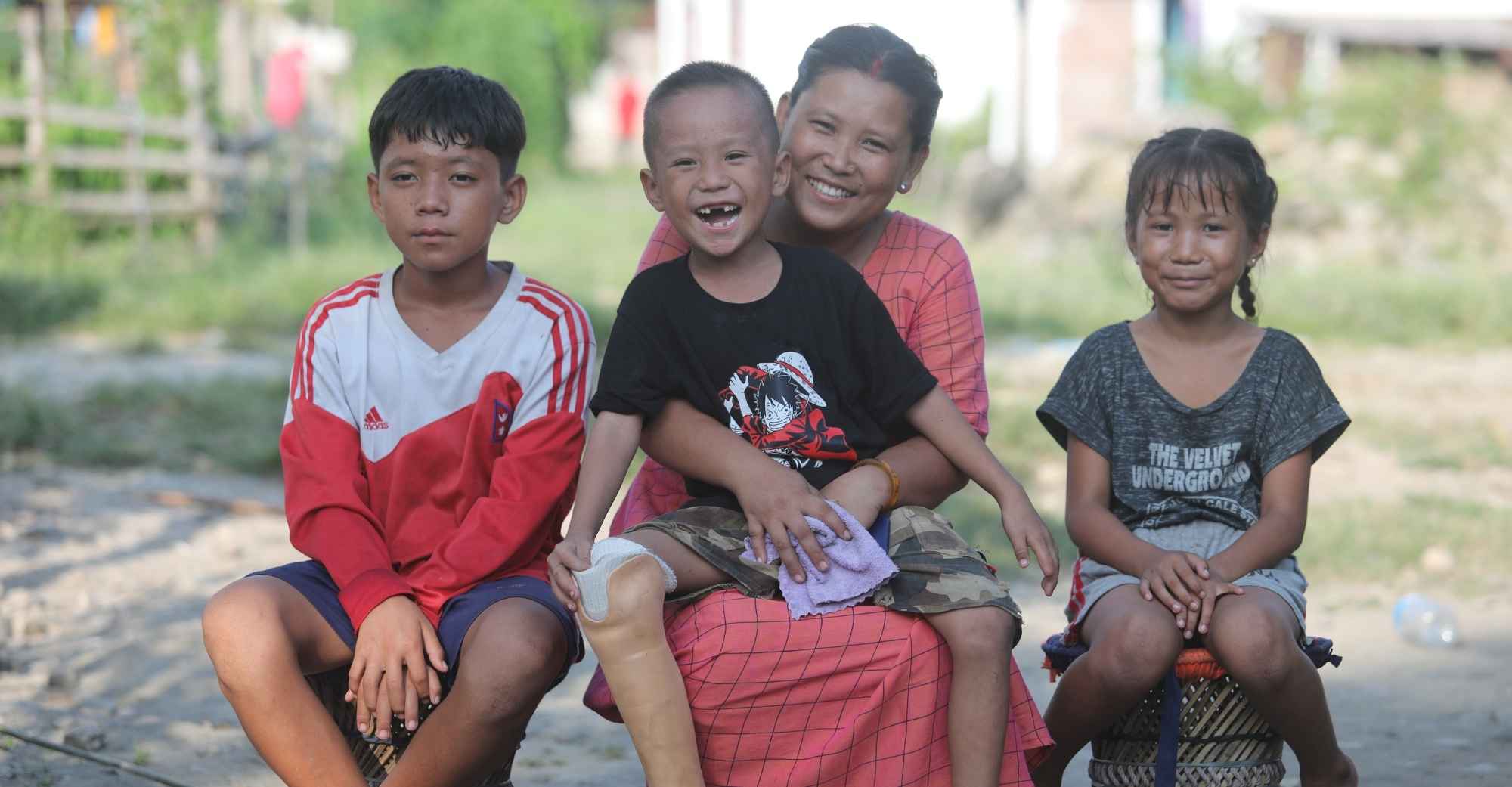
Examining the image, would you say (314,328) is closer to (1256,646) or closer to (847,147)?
(847,147)

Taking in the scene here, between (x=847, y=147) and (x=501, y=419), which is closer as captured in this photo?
(x=501, y=419)

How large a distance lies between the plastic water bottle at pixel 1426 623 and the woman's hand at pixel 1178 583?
209 cm

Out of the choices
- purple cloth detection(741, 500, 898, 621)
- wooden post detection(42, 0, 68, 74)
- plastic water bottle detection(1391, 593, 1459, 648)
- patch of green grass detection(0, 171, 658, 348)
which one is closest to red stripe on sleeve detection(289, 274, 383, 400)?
purple cloth detection(741, 500, 898, 621)

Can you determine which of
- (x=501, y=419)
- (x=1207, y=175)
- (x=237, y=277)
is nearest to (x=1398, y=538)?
(x=1207, y=175)

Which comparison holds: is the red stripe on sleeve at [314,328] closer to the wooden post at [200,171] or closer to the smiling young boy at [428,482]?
the smiling young boy at [428,482]

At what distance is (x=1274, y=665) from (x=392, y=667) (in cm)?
142

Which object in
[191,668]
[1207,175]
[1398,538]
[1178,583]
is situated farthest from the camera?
[1398,538]

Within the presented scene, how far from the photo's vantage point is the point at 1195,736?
103 inches

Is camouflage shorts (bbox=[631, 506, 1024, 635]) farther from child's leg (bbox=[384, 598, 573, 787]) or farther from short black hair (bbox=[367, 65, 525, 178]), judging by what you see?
short black hair (bbox=[367, 65, 525, 178])

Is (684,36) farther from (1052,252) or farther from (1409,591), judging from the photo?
(1409,591)

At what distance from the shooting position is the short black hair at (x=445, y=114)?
2.74 meters

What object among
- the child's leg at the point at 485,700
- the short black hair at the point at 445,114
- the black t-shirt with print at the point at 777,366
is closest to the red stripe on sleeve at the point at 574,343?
the black t-shirt with print at the point at 777,366

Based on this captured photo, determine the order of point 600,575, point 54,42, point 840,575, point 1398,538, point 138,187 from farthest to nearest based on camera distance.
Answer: point 54,42 < point 138,187 < point 1398,538 < point 840,575 < point 600,575

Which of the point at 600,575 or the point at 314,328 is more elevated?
the point at 314,328
